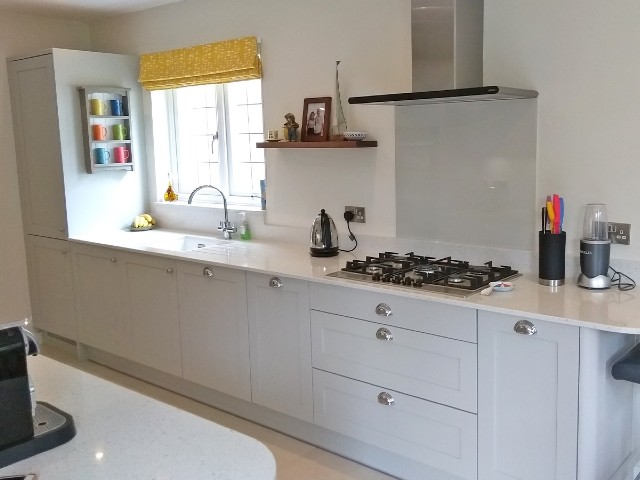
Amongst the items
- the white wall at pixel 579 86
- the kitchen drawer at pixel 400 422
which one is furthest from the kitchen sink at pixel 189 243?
the white wall at pixel 579 86

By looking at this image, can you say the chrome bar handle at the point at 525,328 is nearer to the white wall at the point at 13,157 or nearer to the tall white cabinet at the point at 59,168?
the tall white cabinet at the point at 59,168

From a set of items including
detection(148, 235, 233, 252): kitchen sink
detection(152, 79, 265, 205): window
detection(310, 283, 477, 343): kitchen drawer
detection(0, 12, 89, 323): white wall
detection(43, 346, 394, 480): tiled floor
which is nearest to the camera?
detection(310, 283, 477, 343): kitchen drawer

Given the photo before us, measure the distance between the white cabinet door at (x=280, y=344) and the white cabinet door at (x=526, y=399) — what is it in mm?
903

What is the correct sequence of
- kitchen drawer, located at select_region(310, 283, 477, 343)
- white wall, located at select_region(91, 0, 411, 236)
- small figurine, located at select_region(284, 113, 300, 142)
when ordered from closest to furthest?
kitchen drawer, located at select_region(310, 283, 477, 343) → white wall, located at select_region(91, 0, 411, 236) → small figurine, located at select_region(284, 113, 300, 142)

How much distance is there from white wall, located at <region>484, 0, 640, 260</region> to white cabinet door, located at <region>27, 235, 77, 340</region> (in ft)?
10.3

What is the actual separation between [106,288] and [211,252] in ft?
3.08

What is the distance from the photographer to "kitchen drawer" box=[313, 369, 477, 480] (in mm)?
2605

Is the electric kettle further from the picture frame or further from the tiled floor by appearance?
the tiled floor

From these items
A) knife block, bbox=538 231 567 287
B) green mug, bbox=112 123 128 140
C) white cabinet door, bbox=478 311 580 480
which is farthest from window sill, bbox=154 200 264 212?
white cabinet door, bbox=478 311 580 480

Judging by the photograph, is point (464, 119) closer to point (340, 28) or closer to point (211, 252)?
point (340, 28)

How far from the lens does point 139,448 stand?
143 cm

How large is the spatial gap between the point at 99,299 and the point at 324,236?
174cm

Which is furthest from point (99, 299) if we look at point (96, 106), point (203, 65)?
point (203, 65)

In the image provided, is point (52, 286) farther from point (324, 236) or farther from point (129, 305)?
point (324, 236)
